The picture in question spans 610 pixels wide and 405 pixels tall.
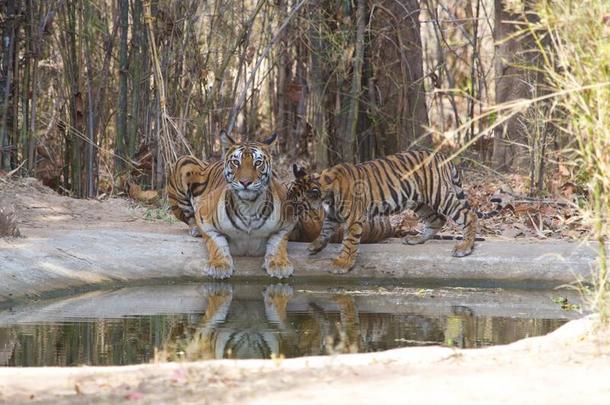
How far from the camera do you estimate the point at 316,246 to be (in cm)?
949

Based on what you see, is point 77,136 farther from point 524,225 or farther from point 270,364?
point 270,364

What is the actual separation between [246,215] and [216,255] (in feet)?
1.46

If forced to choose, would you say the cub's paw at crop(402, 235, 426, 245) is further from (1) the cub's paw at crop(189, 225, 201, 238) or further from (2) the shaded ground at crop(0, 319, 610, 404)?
(2) the shaded ground at crop(0, 319, 610, 404)

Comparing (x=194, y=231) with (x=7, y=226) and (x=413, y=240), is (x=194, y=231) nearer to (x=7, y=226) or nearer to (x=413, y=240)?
(x=7, y=226)

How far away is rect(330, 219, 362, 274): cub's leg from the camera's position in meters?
9.19

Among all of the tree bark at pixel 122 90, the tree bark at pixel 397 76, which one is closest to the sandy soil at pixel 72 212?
the tree bark at pixel 122 90

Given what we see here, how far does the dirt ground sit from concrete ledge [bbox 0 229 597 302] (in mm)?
3390

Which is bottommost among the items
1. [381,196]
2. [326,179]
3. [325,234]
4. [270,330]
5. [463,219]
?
[270,330]

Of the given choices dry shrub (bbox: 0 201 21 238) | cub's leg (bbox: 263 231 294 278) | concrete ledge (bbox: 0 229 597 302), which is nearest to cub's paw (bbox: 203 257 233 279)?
concrete ledge (bbox: 0 229 597 302)

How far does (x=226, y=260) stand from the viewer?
9297mm

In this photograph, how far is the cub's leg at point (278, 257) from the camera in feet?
30.3

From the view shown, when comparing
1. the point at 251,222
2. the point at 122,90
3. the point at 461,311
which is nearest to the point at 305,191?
the point at 251,222

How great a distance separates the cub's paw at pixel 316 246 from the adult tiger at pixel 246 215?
0.75 ft

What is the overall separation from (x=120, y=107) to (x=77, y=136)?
0.59 m
